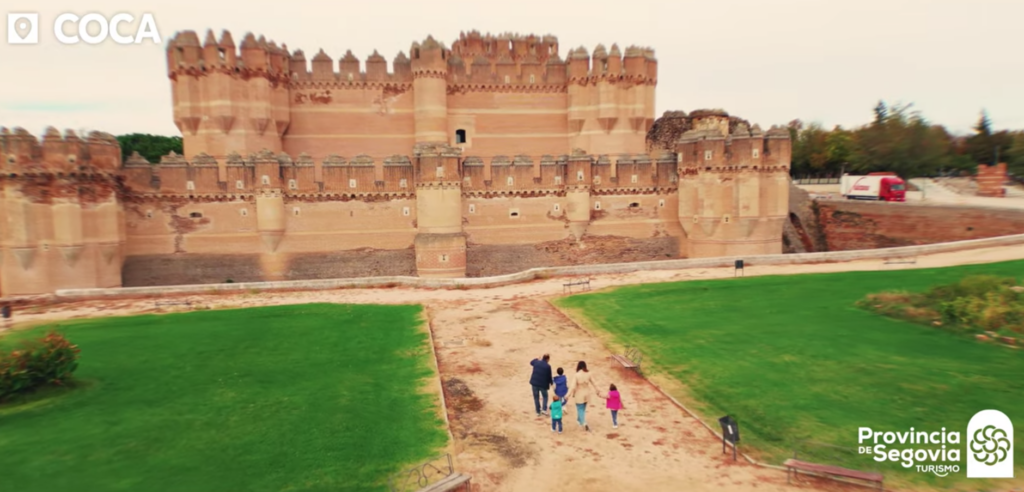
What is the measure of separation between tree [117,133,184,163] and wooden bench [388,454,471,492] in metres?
49.6

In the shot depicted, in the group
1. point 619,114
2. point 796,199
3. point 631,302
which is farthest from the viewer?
point 796,199

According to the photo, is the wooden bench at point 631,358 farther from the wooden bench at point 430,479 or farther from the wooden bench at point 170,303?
the wooden bench at point 170,303

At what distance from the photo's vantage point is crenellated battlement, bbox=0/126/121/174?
23328 millimetres

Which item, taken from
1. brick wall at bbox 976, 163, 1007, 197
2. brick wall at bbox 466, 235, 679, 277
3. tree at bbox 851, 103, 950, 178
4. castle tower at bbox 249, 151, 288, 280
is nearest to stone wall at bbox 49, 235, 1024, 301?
castle tower at bbox 249, 151, 288, 280

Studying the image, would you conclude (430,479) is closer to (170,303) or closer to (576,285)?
(576,285)

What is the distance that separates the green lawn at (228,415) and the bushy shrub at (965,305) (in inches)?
512

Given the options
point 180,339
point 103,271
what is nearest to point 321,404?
point 180,339

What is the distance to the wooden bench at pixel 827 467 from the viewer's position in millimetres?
8297

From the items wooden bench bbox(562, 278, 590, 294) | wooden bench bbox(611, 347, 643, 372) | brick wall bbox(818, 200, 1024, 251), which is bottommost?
wooden bench bbox(611, 347, 643, 372)

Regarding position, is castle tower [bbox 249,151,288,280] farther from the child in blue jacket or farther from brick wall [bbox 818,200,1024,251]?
brick wall [bbox 818,200,1024,251]

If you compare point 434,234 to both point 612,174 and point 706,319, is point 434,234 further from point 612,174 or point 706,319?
point 706,319

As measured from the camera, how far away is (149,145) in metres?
52.8

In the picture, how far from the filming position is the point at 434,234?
28.3 metres

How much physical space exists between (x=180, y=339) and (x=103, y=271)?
12.4 m
